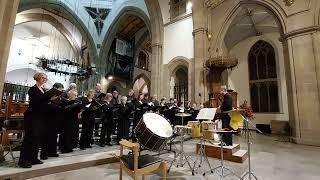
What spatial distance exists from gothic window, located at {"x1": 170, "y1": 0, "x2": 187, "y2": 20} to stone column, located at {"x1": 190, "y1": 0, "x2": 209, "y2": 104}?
58.3 inches

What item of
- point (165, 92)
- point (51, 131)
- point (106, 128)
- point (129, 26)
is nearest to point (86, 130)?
point (106, 128)

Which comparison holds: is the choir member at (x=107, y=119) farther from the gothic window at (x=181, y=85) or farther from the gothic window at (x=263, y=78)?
the gothic window at (x=263, y=78)

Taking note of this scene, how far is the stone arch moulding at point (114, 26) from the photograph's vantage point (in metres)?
15.7

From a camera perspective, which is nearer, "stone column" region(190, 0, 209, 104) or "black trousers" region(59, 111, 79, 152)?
"black trousers" region(59, 111, 79, 152)

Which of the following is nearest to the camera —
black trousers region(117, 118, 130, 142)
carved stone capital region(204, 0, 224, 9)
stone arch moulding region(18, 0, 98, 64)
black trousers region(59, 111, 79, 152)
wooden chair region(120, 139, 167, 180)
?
wooden chair region(120, 139, 167, 180)

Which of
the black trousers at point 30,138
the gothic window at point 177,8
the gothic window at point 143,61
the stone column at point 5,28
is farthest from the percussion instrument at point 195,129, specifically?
the gothic window at point 143,61

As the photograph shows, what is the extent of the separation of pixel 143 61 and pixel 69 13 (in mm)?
8856

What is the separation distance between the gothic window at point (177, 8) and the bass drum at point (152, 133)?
11202 millimetres

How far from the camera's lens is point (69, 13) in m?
16.7

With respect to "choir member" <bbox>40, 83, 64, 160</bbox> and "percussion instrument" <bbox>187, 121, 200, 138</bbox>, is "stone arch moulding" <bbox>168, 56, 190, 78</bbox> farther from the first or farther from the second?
"choir member" <bbox>40, 83, 64, 160</bbox>

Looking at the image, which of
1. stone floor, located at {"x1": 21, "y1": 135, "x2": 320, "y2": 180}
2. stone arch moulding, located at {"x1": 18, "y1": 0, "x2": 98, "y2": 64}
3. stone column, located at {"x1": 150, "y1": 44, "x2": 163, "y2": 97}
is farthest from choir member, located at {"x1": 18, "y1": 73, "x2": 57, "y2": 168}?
stone arch moulding, located at {"x1": 18, "y1": 0, "x2": 98, "y2": 64}

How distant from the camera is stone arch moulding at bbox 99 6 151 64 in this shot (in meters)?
15.7

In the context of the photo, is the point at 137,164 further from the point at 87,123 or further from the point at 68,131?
the point at 87,123

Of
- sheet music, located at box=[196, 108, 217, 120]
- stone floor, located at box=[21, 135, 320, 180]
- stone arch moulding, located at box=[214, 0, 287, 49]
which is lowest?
stone floor, located at box=[21, 135, 320, 180]
